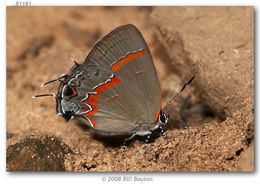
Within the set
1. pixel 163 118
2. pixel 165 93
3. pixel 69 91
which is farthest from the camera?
pixel 165 93

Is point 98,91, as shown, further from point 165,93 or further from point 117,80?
point 165,93

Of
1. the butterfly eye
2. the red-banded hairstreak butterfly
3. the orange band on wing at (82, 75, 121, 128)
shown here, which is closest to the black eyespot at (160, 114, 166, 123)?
the red-banded hairstreak butterfly

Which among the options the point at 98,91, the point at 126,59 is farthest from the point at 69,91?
the point at 126,59

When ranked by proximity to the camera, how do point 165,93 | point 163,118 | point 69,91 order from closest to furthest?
point 69,91 < point 163,118 < point 165,93

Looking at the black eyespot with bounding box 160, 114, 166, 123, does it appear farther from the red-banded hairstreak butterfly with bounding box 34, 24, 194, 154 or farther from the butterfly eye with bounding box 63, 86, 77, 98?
the butterfly eye with bounding box 63, 86, 77, 98

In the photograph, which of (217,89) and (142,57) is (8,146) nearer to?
(142,57)

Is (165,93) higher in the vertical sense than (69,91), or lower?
lower

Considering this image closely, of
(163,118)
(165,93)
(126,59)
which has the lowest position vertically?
(163,118)

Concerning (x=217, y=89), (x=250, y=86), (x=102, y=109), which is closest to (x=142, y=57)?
(x=102, y=109)
